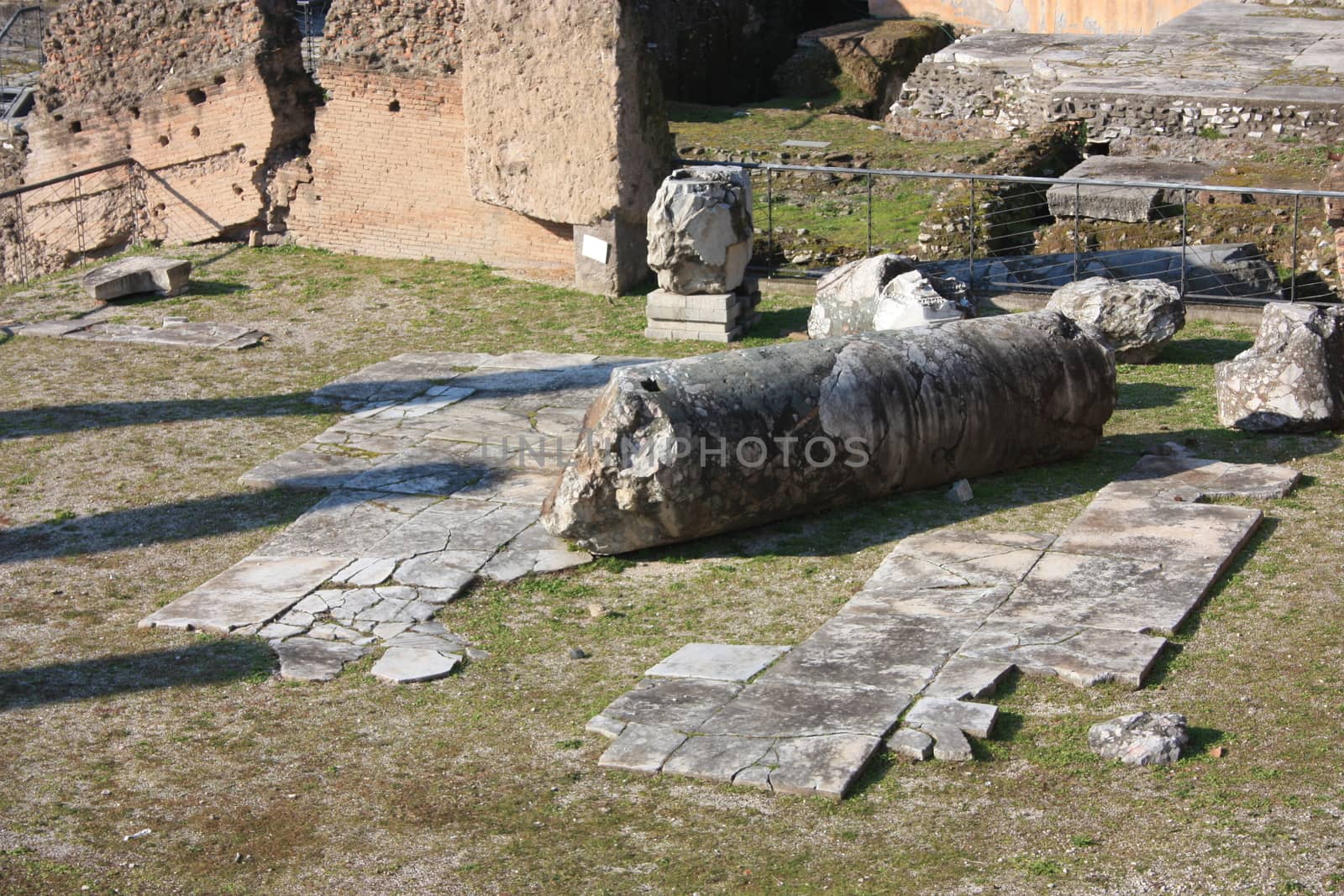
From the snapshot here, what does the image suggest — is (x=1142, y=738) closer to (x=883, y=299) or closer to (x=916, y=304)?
(x=916, y=304)

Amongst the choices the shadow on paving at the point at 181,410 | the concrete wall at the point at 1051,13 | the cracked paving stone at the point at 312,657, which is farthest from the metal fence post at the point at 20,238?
the concrete wall at the point at 1051,13

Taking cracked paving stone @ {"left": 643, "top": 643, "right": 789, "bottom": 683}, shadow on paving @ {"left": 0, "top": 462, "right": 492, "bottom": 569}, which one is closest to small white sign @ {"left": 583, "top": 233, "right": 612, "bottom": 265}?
shadow on paving @ {"left": 0, "top": 462, "right": 492, "bottom": 569}

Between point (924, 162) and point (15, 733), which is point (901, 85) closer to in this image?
point (924, 162)

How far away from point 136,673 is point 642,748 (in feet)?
7.62

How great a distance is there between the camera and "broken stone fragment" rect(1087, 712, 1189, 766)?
17.2 feet

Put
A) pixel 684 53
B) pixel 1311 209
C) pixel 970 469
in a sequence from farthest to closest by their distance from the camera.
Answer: pixel 684 53 < pixel 1311 209 < pixel 970 469

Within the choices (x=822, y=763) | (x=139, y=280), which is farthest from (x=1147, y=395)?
(x=139, y=280)

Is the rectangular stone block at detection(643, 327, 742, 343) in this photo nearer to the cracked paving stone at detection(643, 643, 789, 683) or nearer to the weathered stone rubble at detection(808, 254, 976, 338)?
the weathered stone rubble at detection(808, 254, 976, 338)

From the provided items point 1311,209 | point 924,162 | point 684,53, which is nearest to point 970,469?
point 1311,209

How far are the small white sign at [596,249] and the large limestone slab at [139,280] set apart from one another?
348cm

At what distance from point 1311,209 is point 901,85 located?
26.1ft

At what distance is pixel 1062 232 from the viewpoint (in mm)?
13031

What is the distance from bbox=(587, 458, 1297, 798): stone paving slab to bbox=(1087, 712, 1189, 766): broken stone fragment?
1.26 ft

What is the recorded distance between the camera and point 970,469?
811cm
